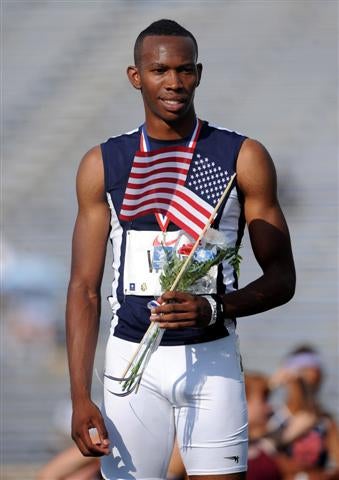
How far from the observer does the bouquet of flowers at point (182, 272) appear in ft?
13.3

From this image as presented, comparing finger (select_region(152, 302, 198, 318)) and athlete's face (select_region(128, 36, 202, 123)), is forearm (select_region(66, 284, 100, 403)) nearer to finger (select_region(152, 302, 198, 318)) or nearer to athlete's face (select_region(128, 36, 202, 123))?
finger (select_region(152, 302, 198, 318))

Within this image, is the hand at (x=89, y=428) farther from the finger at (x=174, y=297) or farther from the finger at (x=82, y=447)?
the finger at (x=174, y=297)

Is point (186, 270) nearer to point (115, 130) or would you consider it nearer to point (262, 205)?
point (262, 205)

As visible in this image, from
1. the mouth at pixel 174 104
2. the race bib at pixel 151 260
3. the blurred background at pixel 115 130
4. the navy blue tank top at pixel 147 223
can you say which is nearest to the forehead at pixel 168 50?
the mouth at pixel 174 104

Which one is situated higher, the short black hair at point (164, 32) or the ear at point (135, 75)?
the short black hair at point (164, 32)

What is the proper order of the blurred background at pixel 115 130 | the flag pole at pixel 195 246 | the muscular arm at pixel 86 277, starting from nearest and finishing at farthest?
the flag pole at pixel 195 246 → the muscular arm at pixel 86 277 → the blurred background at pixel 115 130

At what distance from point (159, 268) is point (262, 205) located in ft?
1.39

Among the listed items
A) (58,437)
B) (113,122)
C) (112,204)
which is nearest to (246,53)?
(113,122)

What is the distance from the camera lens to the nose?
13.8 feet

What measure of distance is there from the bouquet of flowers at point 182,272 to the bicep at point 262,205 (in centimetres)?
14

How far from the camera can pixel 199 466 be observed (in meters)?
4.23

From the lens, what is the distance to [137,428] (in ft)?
13.9

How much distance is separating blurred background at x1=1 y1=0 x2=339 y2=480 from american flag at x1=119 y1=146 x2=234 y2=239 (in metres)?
6.02

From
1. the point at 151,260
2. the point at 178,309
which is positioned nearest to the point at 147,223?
the point at 151,260
